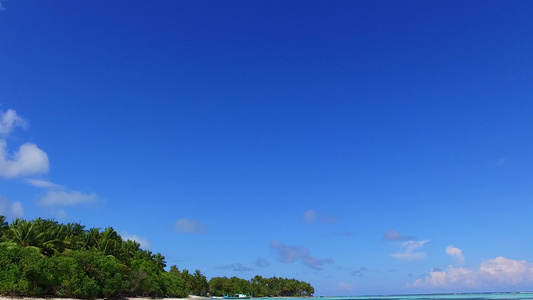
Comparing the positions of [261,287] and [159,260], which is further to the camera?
[261,287]

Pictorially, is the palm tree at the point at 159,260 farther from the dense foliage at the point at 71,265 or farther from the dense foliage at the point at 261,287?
the dense foliage at the point at 261,287

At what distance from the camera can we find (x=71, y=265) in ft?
164

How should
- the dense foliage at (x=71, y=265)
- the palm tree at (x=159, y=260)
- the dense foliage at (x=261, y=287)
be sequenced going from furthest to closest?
1. the dense foliage at (x=261, y=287)
2. the palm tree at (x=159, y=260)
3. the dense foliage at (x=71, y=265)

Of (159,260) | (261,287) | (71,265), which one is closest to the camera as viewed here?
(71,265)

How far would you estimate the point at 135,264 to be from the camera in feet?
247

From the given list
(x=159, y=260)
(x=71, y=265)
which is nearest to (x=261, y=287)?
(x=159, y=260)

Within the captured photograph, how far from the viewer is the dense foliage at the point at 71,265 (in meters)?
44.3

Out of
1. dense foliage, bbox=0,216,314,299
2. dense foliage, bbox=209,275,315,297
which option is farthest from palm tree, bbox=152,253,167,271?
dense foliage, bbox=209,275,315,297

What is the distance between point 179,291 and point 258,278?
8856cm

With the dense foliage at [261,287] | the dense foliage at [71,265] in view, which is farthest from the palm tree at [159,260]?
the dense foliage at [261,287]

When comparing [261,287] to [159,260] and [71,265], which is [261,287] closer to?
[159,260]

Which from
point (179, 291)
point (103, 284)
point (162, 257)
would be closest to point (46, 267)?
point (103, 284)

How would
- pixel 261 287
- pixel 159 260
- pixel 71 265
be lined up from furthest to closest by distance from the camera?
1. pixel 261 287
2. pixel 159 260
3. pixel 71 265

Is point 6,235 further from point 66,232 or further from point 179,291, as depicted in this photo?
point 179,291
